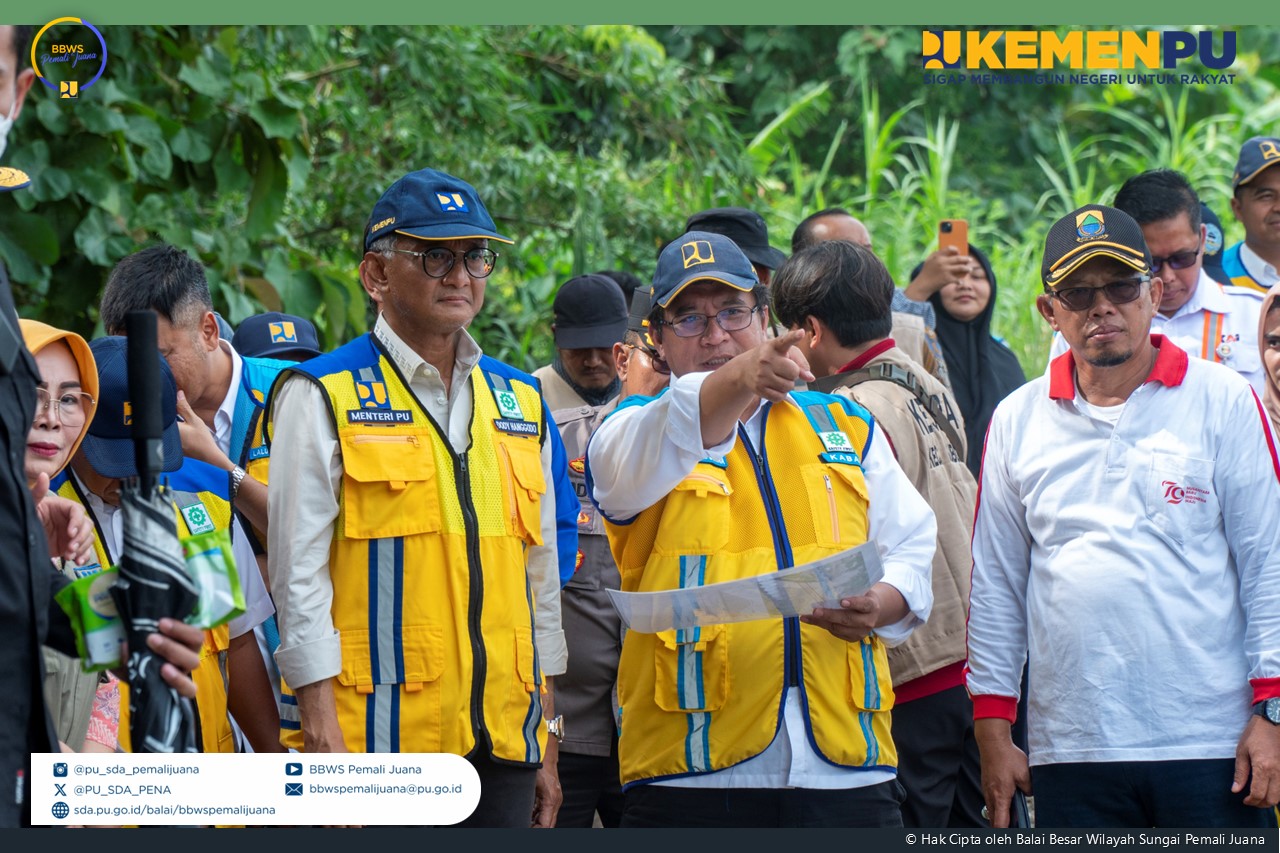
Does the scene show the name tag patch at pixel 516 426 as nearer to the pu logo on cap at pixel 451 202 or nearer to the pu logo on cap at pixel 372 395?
the pu logo on cap at pixel 372 395

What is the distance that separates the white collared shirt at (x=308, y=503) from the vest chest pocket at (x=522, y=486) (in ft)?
0.37

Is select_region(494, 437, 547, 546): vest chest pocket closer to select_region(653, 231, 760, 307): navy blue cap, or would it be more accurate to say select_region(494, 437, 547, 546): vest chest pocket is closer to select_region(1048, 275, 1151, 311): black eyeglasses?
select_region(653, 231, 760, 307): navy blue cap

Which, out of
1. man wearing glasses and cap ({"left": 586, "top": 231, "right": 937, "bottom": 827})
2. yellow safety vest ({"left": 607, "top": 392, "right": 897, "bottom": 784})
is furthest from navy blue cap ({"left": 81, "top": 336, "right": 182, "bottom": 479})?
yellow safety vest ({"left": 607, "top": 392, "right": 897, "bottom": 784})

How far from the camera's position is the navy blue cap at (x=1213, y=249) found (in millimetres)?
6016

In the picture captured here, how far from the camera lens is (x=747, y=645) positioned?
11.4ft

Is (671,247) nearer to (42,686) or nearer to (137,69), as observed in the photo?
(42,686)

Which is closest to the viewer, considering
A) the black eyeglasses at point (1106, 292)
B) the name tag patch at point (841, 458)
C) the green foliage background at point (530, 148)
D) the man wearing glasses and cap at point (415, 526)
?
the man wearing glasses and cap at point (415, 526)

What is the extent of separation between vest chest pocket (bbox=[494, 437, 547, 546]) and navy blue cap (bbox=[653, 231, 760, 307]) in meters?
0.49

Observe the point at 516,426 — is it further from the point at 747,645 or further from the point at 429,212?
the point at 747,645

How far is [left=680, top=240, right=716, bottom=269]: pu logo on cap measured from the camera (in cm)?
355

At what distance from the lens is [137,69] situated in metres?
6.40

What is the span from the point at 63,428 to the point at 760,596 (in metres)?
1.60

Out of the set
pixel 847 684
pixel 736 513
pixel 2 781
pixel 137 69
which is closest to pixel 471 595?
pixel 736 513

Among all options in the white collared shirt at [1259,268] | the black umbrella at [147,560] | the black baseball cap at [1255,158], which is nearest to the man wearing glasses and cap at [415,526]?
→ the black umbrella at [147,560]
